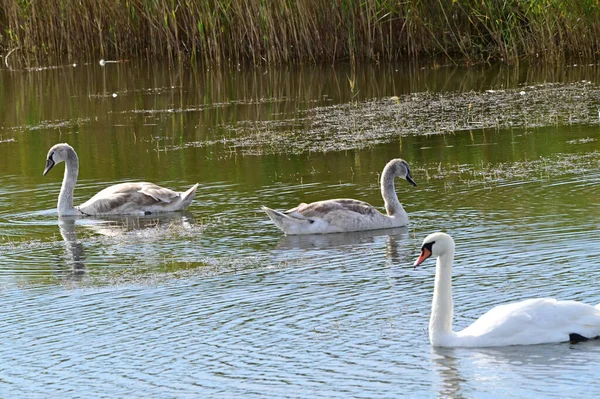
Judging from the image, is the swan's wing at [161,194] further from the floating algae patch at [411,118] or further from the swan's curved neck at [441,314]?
the swan's curved neck at [441,314]

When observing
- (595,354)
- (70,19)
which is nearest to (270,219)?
(595,354)

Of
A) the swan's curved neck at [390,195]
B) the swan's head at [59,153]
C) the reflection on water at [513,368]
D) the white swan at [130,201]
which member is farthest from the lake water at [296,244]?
the swan's head at [59,153]

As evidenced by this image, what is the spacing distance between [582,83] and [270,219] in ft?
29.8

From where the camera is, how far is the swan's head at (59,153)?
1330cm

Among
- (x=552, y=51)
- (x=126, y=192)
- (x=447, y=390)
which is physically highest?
(x=552, y=51)

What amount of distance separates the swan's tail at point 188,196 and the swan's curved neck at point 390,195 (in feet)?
6.25

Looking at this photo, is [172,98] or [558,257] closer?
[558,257]

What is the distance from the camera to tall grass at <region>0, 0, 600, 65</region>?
21484 millimetres

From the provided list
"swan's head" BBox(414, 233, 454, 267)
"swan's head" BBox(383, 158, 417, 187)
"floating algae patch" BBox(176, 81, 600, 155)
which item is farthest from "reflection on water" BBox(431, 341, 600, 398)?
"floating algae patch" BBox(176, 81, 600, 155)

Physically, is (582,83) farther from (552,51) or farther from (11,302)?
(11,302)

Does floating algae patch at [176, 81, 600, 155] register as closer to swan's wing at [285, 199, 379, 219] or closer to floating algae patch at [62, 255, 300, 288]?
swan's wing at [285, 199, 379, 219]

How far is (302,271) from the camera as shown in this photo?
30.7ft

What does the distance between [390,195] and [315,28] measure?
1173 cm

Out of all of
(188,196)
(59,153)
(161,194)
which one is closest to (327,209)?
(188,196)
